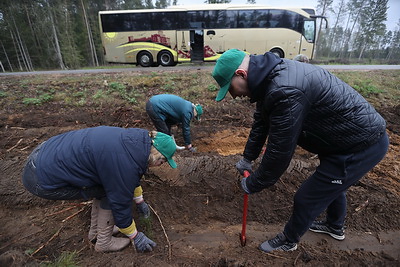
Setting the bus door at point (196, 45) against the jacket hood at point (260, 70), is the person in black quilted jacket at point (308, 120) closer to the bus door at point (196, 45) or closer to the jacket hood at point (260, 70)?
the jacket hood at point (260, 70)

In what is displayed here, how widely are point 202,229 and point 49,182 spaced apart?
6.19ft

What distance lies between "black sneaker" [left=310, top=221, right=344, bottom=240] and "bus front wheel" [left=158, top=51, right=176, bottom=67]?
12.0 metres

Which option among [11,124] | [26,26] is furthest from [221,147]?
[26,26]

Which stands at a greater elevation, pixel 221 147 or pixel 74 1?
pixel 74 1

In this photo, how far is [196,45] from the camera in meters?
12.7

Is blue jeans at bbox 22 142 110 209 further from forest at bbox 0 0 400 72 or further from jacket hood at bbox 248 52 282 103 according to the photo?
forest at bbox 0 0 400 72

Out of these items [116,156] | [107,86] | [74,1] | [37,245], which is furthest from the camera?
[74,1]

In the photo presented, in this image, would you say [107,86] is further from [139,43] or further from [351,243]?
[351,243]

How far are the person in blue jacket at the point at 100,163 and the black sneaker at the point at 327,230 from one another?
212cm

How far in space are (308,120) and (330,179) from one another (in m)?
0.60

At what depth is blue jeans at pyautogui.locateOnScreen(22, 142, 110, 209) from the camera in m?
1.95

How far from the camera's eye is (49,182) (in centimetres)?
191

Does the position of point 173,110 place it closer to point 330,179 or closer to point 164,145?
point 164,145

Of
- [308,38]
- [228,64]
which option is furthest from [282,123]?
[308,38]
